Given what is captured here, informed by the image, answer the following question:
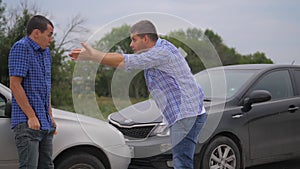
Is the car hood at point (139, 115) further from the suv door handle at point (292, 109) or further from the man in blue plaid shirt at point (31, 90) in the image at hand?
the man in blue plaid shirt at point (31, 90)

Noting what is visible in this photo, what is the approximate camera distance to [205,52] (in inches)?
152

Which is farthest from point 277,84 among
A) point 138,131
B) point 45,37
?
point 45,37

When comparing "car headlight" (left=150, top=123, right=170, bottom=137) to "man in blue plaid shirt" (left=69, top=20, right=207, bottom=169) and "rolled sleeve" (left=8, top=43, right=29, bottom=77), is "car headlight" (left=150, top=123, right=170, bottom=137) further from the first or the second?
"rolled sleeve" (left=8, top=43, right=29, bottom=77)

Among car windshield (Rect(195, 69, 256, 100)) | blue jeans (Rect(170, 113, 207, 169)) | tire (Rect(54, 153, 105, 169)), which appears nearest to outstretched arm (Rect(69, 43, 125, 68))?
blue jeans (Rect(170, 113, 207, 169))

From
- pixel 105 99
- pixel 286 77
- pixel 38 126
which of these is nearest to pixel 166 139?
pixel 105 99

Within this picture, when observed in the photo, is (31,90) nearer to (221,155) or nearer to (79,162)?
(79,162)

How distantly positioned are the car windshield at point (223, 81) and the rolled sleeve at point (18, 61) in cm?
309

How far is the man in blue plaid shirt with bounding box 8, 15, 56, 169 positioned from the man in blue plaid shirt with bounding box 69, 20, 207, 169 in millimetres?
812

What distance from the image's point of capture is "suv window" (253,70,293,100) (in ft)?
20.5

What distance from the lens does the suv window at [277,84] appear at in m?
6.24

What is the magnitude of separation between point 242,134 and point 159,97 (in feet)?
7.89

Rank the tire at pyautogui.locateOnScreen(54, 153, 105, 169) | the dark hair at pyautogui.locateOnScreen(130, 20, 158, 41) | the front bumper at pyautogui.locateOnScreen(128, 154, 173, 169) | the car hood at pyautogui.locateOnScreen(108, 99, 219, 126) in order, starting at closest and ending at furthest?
the dark hair at pyautogui.locateOnScreen(130, 20, 158, 41), the tire at pyautogui.locateOnScreen(54, 153, 105, 169), the front bumper at pyautogui.locateOnScreen(128, 154, 173, 169), the car hood at pyautogui.locateOnScreen(108, 99, 219, 126)

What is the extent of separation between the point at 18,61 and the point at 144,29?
3.49ft

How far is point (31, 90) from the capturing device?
3.67 m
